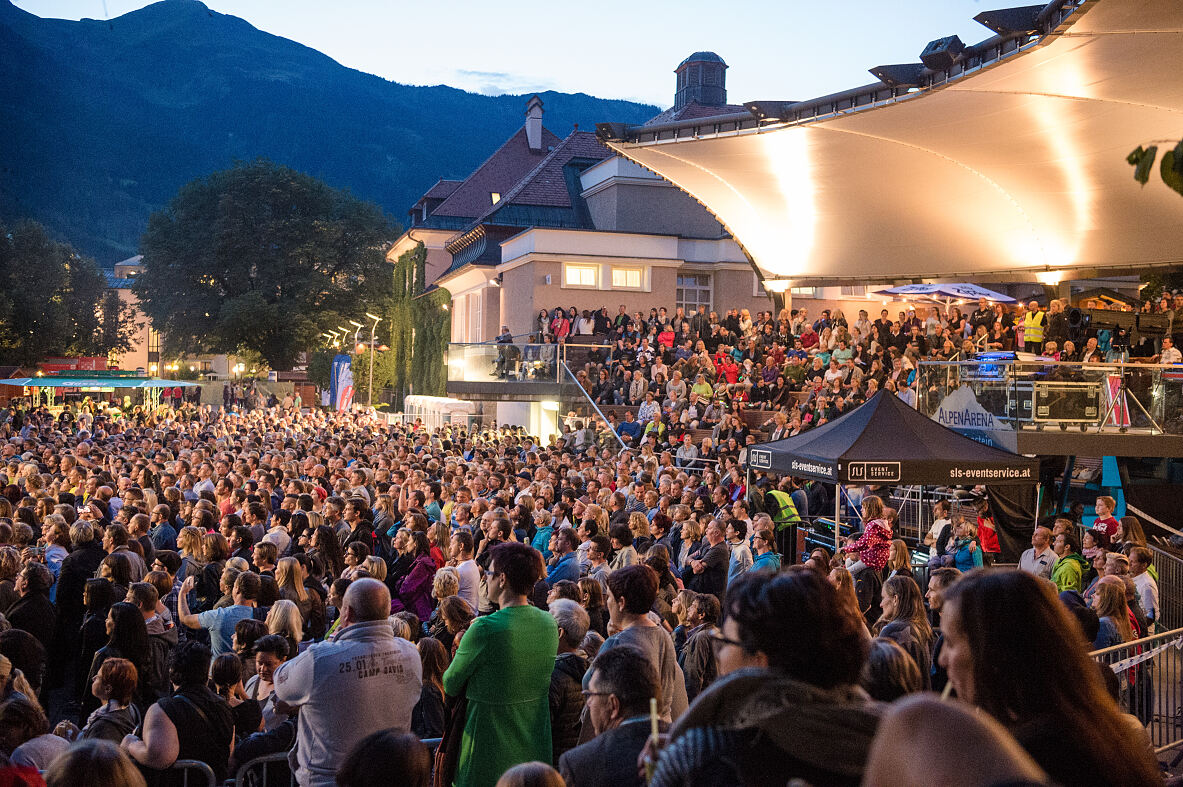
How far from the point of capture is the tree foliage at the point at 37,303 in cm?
6209

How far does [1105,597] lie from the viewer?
728 cm

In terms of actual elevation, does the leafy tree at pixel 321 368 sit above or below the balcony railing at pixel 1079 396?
above

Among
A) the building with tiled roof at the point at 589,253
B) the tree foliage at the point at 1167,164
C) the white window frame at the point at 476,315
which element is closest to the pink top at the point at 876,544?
the tree foliage at the point at 1167,164

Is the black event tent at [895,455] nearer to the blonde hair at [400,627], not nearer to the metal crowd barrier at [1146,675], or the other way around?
the metal crowd barrier at [1146,675]

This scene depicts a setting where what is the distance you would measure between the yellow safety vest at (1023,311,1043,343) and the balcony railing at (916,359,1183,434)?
5.75 metres

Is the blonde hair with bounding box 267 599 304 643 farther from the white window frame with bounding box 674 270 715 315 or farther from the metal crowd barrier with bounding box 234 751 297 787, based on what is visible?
the white window frame with bounding box 674 270 715 315

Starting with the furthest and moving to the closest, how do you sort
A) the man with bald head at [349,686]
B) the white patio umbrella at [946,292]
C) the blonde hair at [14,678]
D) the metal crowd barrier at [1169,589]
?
the white patio umbrella at [946,292]
the metal crowd barrier at [1169,589]
the blonde hair at [14,678]
the man with bald head at [349,686]

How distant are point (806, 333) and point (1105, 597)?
18.4 meters

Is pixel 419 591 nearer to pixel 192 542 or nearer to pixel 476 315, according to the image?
pixel 192 542

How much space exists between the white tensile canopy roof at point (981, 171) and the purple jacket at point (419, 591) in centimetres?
1092

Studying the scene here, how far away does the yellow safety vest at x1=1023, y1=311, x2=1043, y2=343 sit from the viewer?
66.8 ft

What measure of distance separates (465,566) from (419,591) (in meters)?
0.61

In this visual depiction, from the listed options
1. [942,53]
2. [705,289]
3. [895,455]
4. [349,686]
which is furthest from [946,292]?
[349,686]

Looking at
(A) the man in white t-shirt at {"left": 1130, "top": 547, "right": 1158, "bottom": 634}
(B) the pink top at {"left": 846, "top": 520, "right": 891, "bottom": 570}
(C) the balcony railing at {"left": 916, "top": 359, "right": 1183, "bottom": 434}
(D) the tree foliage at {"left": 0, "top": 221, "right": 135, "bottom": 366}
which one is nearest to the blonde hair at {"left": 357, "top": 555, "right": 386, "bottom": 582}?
(B) the pink top at {"left": 846, "top": 520, "right": 891, "bottom": 570}
